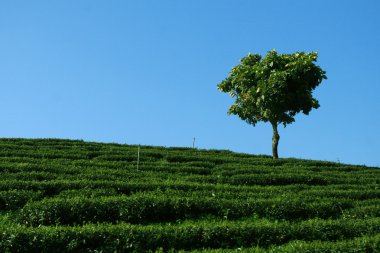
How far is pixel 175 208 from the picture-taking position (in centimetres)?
2127

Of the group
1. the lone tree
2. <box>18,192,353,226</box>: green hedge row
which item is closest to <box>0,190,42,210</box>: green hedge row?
<box>18,192,353,226</box>: green hedge row

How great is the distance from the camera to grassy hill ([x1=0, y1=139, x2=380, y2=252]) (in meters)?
16.3

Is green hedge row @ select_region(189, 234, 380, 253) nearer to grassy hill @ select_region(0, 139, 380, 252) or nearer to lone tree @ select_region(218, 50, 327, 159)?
grassy hill @ select_region(0, 139, 380, 252)

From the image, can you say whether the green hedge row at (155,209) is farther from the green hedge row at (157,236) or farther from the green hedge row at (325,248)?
the green hedge row at (325,248)

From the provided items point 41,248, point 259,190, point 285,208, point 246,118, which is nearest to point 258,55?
point 246,118

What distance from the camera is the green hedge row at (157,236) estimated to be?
15852mm

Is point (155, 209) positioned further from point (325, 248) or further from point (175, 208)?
point (325, 248)

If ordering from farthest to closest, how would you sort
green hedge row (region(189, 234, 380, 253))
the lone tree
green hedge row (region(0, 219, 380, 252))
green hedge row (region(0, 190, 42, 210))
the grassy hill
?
the lone tree < green hedge row (region(0, 190, 42, 210)) < the grassy hill < green hedge row (region(0, 219, 380, 252)) < green hedge row (region(189, 234, 380, 253))

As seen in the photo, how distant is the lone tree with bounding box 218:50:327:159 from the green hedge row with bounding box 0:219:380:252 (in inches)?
1191

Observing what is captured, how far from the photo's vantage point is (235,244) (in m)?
17.3

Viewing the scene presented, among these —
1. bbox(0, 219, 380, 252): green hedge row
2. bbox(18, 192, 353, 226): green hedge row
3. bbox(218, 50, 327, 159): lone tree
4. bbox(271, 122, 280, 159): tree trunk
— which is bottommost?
bbox(0, 219, 380, 252): green hedge row

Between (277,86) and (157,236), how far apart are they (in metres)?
34.1

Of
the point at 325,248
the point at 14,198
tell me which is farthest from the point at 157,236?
the point at 14,198

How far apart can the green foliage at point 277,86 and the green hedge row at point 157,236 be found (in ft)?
99.2
